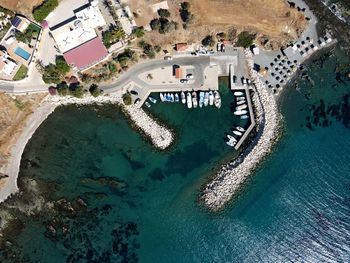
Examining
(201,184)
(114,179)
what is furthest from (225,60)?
(114,179)

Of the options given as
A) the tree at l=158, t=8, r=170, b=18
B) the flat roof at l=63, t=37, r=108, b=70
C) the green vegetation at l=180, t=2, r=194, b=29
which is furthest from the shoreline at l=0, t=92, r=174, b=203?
the green vegetation at l=180, t=2, r=194, b=29

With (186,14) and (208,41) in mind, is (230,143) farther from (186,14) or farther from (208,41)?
(186,14)

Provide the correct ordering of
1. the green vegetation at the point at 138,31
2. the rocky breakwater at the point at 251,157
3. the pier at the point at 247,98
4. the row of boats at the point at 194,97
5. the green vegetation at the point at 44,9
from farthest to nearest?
the rocky breakwater at the point at 251,157
the pier at the point at 247,98
the row of boats at the point at 194,97
the green vegetation at the point at 138,31
the green vegetation at the point at 44,9

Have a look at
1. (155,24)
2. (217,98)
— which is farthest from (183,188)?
(155,24)

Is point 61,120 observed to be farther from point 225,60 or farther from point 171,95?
point 225,60

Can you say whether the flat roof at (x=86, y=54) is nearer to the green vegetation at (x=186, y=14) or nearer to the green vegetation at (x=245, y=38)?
the green vegetation at (x=186, y=14)

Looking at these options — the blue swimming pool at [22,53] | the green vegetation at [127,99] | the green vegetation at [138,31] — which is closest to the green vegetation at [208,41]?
the green vegetation at [138,31]

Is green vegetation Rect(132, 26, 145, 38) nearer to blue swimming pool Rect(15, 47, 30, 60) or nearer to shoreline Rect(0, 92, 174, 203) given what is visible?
shoreline Rect(0, 92, 174, 203)
